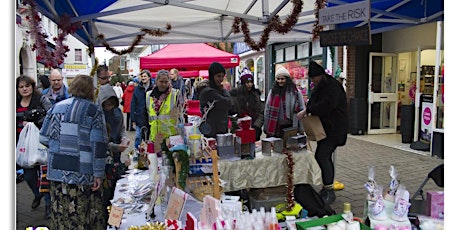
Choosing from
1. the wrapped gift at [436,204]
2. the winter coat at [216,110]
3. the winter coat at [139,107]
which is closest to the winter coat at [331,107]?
the winter coat at [216,110]

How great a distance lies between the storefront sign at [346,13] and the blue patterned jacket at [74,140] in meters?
2.28

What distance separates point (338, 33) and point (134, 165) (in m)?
2.49

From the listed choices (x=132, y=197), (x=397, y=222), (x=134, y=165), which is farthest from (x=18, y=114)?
(x=397, y=222)

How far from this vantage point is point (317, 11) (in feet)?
12.3

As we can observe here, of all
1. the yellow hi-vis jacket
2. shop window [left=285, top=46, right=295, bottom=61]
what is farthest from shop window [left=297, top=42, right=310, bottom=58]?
the yellow hi-vis jacket

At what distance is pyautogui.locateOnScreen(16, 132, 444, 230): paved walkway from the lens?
4309 mm

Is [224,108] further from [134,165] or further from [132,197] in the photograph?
[132,197]

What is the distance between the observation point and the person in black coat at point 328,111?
405cm

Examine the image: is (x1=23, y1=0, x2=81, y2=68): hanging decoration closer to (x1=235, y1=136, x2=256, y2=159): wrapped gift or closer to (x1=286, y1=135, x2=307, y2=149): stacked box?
(x1=235, y1=136, x2=256, y2=159): wrapped gift

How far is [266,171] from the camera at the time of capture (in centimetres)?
360

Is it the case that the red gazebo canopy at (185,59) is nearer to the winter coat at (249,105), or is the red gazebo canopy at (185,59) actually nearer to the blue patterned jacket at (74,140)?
the winter coat at (249,105)

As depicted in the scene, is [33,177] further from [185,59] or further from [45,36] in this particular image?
[185,59]

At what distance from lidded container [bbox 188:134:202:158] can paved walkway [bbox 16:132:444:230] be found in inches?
87.8
